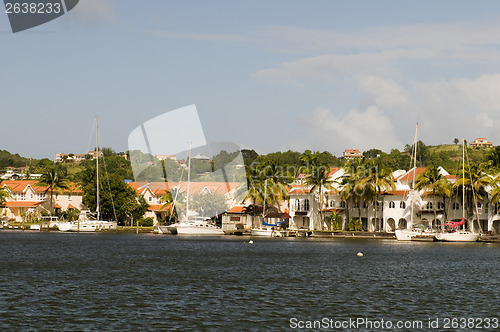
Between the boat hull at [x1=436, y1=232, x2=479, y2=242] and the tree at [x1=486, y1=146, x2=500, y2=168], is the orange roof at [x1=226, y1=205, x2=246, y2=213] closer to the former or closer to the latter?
the boat hull at [x1=436, y1=232, x2=479, y2=242]

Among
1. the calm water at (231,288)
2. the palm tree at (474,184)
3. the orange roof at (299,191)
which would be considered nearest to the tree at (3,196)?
the orange roof at (299,191)

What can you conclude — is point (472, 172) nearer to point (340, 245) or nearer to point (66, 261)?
point (340, 245)

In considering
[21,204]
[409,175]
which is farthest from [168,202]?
[409,175]

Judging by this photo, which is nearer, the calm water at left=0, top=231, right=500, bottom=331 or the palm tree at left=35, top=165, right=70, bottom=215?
the calm water at left=0, top=231, right=500, bottom=331

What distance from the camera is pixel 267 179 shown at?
11944cm

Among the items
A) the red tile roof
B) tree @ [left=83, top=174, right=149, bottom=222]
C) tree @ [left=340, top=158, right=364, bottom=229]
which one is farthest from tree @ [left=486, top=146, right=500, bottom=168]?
tree @ [left=83, top=174, right=149, bottom=222]

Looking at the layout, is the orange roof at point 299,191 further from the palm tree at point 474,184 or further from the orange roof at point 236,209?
the palm tree at point 474,184

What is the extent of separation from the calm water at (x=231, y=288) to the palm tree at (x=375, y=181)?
103 feet

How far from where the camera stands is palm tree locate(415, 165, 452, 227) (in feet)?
339

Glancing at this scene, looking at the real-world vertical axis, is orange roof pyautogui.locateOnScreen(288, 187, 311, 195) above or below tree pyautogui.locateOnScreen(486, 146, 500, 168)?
below

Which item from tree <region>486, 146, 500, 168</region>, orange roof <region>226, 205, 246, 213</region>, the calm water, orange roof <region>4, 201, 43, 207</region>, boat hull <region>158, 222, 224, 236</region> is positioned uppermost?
tree <region>486, 146, 500, 168</region>

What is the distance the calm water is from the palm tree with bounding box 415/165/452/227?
2742 centimetres

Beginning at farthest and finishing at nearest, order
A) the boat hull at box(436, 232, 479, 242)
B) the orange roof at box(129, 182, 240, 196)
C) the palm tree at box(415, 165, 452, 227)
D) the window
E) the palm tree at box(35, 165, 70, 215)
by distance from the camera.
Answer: the orange roof at box(129, 182, 240, 196)
the palm tree at box(35, 165, 70, 215)
the window
the palm tree at box(415, 165, 452, 227)
the boat hull at box(436, 232, 479, 242)

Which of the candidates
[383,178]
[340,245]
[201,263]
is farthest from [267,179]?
[201,263]
